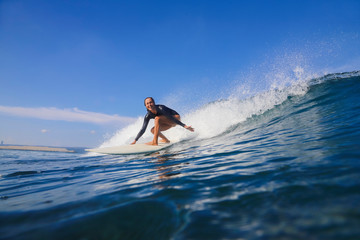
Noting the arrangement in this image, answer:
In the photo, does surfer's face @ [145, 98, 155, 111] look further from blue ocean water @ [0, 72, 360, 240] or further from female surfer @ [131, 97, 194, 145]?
blue ocean water @ [0, 72, 360, 240]

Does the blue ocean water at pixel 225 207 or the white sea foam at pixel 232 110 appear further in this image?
the white sea foam at pixel 232 110

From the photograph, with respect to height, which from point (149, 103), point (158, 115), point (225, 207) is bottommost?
point (225, 207)

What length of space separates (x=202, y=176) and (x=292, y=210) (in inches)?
49.2

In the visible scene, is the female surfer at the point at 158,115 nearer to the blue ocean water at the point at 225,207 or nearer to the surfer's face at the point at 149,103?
the surfer's face at the point at 149,103

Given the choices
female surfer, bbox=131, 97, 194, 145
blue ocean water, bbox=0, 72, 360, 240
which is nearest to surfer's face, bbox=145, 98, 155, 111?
female surfer, bbox=131, 97, 194, 145

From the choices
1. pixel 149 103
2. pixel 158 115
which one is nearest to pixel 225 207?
pixel 149 103

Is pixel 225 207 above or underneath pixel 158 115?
underneath

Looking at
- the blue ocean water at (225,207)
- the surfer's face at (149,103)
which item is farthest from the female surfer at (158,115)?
the blue ocean water at (225,207)

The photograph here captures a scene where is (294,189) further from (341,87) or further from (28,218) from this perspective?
(341,87)

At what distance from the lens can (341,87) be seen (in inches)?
337

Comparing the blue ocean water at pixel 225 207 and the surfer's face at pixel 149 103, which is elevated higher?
the surfer's face at pixel 149 103

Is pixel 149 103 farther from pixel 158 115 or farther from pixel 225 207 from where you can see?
pixel 225 207

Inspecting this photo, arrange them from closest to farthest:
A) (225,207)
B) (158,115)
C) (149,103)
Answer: (225,207) → (149,103) → (158,115)

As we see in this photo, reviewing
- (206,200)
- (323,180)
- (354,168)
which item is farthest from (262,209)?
(354,168)
